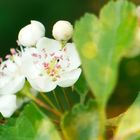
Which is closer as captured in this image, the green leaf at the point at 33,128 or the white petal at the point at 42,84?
the green leaf at the point at 33,128

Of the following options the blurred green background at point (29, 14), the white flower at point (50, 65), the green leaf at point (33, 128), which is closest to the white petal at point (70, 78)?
the white flower at point (50, 65)

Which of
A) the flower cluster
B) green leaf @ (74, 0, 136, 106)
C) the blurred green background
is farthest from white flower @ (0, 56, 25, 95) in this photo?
the blurred green background

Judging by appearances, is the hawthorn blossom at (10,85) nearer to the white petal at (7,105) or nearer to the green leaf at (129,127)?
the white petal at (7,105)

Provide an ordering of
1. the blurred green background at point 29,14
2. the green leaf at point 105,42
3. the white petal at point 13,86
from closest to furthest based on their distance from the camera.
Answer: the green leaf at point 105,42 → the white petal at point 13,86 → the blurred green background at point 29,14

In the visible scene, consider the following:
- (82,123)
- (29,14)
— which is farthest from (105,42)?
(29,14)

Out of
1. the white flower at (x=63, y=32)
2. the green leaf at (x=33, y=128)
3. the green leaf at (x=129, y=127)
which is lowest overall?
the green leaf at (x=129, y=127)

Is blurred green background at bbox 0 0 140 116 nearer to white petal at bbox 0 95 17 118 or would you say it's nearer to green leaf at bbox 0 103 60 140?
white petal at bbox 0 95 17 118

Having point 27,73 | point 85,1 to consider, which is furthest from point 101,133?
point 85,1

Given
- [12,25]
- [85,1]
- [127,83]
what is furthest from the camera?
[85,1]

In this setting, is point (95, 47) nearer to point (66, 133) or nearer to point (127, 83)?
point (66, 133)
